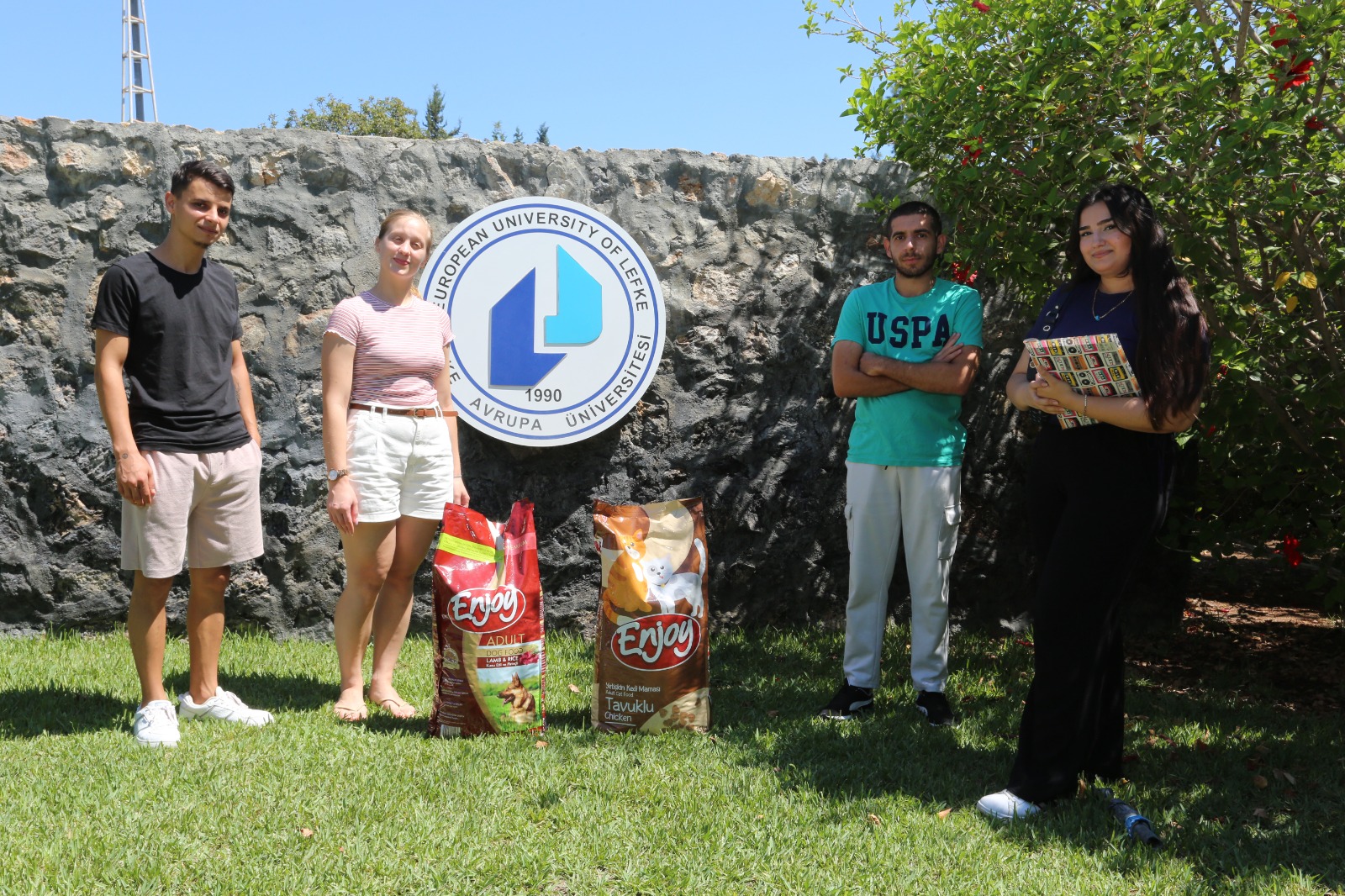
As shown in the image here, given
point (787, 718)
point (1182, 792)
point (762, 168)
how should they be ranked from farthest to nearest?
point (762, 168) → point (787, 718) → point (1182, 792)

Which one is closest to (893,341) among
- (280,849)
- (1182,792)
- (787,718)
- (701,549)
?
(701,549)

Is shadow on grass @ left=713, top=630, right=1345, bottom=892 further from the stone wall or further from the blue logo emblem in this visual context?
the blue logo emblem

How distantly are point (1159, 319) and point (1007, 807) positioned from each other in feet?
4.53

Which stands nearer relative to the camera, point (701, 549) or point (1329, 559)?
point (701, 549)

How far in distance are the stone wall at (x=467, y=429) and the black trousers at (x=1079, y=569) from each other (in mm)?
2206

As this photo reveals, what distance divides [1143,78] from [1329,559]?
6.77 ft

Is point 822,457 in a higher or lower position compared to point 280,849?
higher

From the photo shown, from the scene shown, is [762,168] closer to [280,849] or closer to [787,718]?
[787,718]

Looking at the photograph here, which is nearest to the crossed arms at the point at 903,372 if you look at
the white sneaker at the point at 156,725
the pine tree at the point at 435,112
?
the white sneaker at the point at 156,725

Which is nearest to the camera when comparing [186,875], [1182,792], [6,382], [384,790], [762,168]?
[186,875]

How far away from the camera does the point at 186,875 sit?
2494mm

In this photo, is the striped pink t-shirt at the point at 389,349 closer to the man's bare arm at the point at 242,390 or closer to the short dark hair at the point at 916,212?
the man's bare arm at the point at 242,390

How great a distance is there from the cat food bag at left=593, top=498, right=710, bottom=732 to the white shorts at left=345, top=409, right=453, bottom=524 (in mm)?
613

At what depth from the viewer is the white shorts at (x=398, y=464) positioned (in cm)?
363
